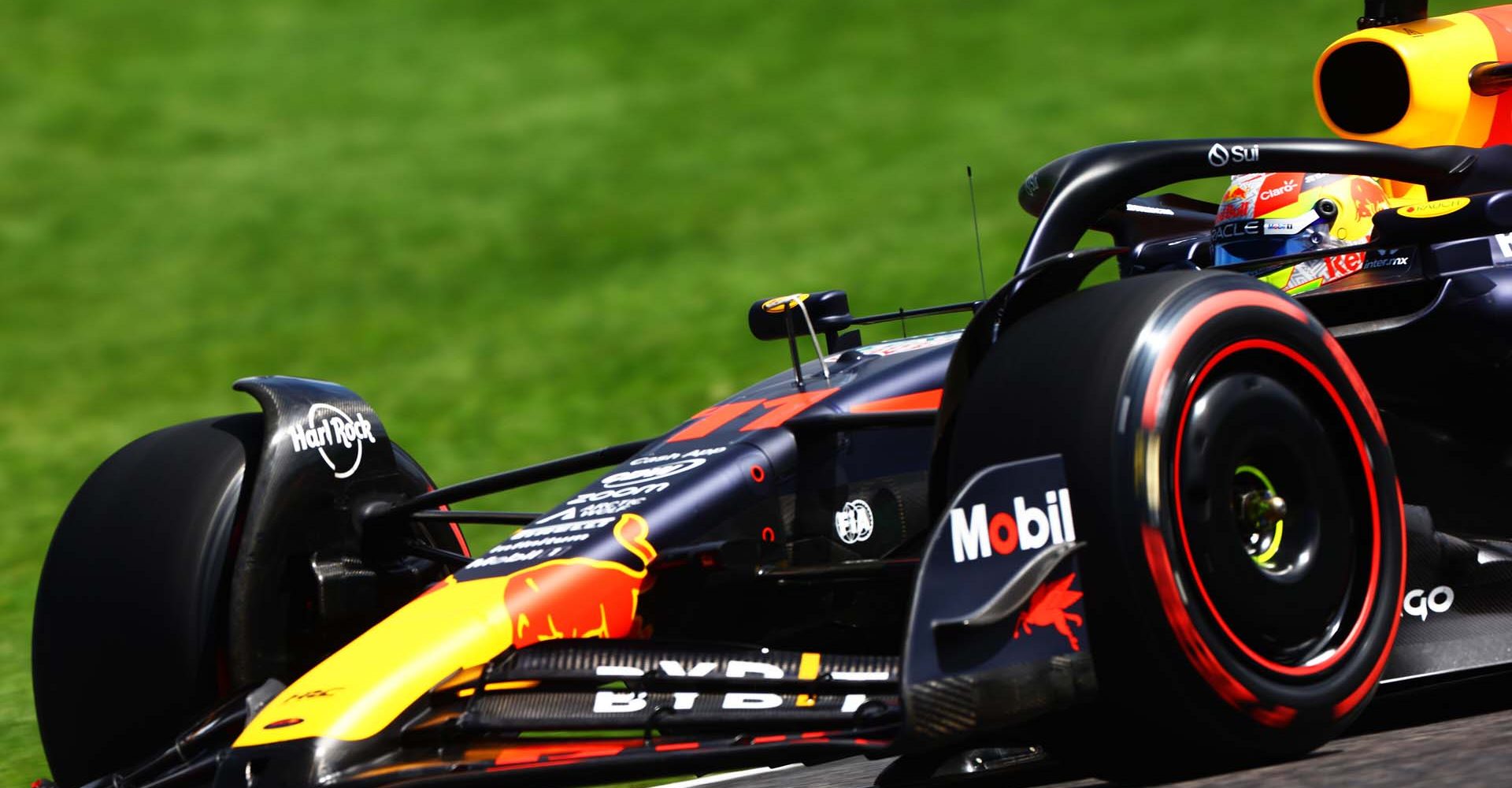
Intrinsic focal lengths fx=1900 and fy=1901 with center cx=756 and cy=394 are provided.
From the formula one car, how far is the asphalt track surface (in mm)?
96

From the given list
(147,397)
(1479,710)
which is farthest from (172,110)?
(1479,710)

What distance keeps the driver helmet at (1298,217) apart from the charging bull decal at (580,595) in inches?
74.6

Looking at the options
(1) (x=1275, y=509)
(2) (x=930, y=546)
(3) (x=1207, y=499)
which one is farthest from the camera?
(1) (x=1275, y=509)

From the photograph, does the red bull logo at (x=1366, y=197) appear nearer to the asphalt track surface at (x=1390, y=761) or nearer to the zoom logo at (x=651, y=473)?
the asphalt track surface at (x=1390, y=761)

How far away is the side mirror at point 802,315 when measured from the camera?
480 centimetres

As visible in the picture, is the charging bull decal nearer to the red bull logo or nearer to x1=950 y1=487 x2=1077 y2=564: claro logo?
x1=950 y1=487 x2=1077 y2=564: claro logo

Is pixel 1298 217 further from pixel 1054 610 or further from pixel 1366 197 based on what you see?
pixel 1054 610

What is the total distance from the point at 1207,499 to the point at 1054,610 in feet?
1.13

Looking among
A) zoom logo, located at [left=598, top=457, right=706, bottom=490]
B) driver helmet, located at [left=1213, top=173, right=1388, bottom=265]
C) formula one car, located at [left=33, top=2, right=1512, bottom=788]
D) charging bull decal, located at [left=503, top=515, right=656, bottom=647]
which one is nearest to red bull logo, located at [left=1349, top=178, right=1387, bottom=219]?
driver helmet, located at [left=1213, top=173, right=1388, bottom=265]

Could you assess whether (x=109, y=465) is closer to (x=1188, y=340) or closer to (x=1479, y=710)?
(x=1188, y=340)

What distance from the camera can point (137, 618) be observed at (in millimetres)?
4406

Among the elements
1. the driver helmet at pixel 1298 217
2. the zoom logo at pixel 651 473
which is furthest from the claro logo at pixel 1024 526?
the driver helmet at pixel 1298 217

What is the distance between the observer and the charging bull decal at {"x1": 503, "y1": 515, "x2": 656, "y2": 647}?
3637mm

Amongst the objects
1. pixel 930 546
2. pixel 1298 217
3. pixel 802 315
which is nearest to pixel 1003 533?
pixel 930 546
